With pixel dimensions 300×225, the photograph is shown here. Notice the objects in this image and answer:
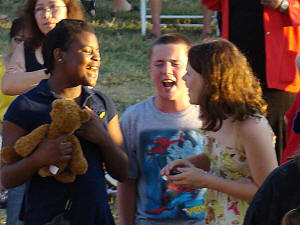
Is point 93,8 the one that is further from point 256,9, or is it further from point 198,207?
point 198,207

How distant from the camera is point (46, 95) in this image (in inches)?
102

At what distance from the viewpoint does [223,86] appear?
2.52 metres

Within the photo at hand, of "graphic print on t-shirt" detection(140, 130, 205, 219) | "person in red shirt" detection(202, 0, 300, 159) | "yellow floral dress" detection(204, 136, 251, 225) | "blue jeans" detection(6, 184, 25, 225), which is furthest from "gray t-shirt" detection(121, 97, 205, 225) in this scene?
"person in red shirt" detection(202, 0, 300, 159)

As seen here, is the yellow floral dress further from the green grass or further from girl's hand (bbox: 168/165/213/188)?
the green grass

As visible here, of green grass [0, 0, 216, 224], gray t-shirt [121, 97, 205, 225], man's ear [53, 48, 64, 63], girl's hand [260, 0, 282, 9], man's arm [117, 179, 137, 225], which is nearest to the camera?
man's ear [53, 48, 64, 63]

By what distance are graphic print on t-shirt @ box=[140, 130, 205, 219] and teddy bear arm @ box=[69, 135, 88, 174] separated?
501 mm

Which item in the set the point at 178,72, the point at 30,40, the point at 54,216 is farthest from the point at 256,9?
the point at 54,216

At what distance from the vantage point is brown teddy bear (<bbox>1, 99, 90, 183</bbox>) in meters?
2.42

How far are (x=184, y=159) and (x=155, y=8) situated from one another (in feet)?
22.6

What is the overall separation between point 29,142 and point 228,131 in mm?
823

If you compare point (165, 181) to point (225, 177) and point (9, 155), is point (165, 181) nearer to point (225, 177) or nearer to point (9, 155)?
point (225, 177)

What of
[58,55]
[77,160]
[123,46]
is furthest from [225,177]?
[123,46]

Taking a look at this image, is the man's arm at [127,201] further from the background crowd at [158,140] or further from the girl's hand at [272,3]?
the girl's hand at [272,3]

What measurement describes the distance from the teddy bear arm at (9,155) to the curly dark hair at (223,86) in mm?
806
